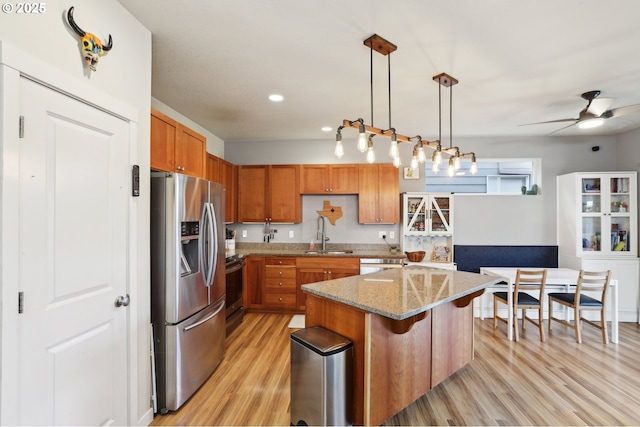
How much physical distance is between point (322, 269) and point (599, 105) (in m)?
3.67

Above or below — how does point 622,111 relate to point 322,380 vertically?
above

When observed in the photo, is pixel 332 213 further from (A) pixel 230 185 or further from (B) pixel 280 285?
(A) pixel 230 185

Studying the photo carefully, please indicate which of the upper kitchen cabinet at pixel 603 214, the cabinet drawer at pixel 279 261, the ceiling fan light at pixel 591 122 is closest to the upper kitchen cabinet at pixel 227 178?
the cabinet drawer at pixel 279 261

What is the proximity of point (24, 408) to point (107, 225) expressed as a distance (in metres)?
0.89

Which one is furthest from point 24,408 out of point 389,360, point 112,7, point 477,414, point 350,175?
point 350,175

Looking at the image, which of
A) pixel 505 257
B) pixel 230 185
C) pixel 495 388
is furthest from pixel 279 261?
pixel 505 257

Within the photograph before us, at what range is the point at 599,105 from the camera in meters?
3.06

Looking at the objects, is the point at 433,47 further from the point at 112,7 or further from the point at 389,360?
the point at 389,360

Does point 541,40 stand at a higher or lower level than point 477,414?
higher

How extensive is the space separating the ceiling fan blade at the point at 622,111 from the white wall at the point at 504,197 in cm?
184

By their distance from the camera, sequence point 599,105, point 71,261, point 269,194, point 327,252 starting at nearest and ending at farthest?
point 71,261
point 599,105
point 327,252
point 269,194

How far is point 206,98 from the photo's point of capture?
3254mm

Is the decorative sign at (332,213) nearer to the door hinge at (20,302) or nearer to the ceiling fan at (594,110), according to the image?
the ceiling fan at (594,110)

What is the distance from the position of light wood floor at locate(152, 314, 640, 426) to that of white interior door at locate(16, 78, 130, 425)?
31.0 inches
